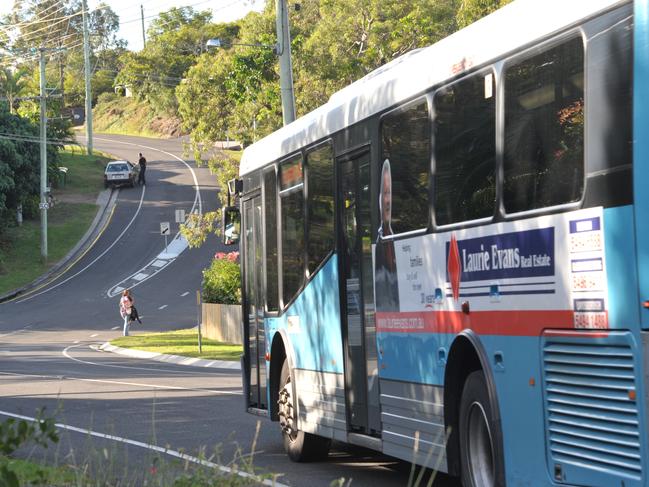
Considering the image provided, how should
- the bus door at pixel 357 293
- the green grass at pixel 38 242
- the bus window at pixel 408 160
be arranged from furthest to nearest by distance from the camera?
the green grass at pixel 38 242 → the bus door at pixel 357 293 → the bus window at pixel 408 160

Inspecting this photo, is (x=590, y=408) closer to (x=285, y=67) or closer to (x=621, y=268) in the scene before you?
(x=621, y=268)

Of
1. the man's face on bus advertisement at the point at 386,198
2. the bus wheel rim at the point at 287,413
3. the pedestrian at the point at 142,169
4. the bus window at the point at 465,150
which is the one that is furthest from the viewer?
the pedestrian at the point at 142,169

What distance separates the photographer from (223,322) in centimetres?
3862

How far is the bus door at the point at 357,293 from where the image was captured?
1084 cm

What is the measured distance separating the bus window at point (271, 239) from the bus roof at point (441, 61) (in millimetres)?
419

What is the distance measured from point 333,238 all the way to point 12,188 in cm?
5497

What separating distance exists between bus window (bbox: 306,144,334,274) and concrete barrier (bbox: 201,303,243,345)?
24.1 metres

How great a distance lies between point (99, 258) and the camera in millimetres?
61688

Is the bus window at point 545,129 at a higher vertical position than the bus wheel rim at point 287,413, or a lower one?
higher

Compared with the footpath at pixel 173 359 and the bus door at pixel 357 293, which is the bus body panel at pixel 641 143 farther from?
the footpath at pixel 173 359

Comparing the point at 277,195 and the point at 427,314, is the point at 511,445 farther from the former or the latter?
the point at 277,195

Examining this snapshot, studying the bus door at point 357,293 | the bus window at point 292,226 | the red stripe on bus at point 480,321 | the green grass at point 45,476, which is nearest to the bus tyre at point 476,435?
the red stripe on bus at point 480,321

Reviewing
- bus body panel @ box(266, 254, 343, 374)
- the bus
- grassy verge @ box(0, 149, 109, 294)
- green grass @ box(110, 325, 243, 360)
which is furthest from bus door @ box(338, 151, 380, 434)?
grassy verge @ box(0, 149, 109, 294)

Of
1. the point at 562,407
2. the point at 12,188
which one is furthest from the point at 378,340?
the point at 12,188
